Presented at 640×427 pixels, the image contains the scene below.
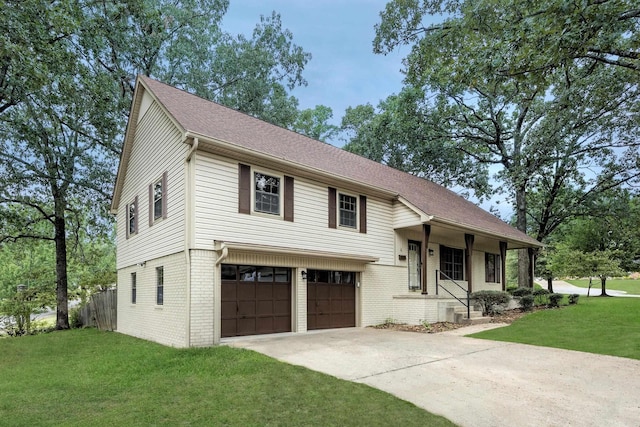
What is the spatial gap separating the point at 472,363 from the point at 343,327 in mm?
6126

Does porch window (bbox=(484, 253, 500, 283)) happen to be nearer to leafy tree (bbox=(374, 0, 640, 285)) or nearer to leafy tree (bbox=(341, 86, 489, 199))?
Result: leafy tree (bbox=(374, 0, 640, 285))

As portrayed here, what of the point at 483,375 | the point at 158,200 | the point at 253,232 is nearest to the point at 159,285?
the point at 158,200

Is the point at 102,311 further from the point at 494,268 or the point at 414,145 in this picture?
the point at 414,145

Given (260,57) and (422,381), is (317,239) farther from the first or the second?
(260,57)

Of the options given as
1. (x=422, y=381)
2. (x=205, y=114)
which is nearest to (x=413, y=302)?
(x=422, y=381)

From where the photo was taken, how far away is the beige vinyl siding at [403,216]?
14291 mm

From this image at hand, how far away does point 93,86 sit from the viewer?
52.4 feet

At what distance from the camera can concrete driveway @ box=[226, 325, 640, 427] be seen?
16.1ft

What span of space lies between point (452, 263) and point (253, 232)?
10535mm

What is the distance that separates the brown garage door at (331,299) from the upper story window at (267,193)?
2.37m

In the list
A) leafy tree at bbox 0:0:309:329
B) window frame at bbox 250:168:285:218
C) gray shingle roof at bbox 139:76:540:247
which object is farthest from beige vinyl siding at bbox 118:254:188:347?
leafy tree at bbox 0:0:309:329

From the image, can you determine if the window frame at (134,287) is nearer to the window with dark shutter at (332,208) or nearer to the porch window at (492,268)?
the window with dark shutter at (332,208)

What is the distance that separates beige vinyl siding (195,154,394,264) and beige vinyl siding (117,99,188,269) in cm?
60

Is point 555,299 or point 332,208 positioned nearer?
point 332,208
